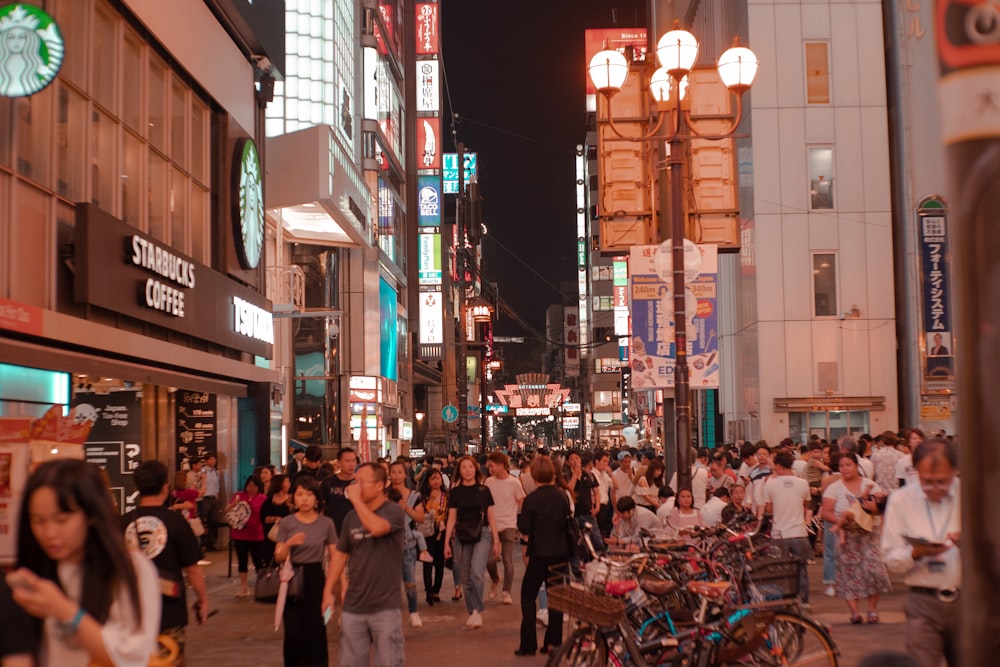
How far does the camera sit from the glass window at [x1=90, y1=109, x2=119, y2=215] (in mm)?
17562

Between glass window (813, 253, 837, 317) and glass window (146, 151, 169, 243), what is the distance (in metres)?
21.9

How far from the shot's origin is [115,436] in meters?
21.8

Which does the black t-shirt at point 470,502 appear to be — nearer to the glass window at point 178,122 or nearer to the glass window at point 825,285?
the glass window at point 178,122

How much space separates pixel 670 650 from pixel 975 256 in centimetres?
564

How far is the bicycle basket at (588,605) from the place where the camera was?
25.8 feet

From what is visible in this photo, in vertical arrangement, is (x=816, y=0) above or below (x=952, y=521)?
above

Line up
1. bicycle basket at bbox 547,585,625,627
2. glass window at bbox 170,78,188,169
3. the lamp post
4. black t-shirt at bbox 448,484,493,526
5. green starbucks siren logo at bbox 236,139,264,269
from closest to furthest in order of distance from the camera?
bicycle basket at bbox 547,585,625,627
black t-shirt at bbox 448,484,493,526
the lamp post
glass window at bbox 170,78,188,169
green starbucks siren logo at bbox 236,139,264,269

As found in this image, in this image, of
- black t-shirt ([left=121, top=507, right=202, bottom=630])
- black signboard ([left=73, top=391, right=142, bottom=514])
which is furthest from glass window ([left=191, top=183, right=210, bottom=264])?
black t-shirt ([left=121, top=507, right=202, bottom=630])

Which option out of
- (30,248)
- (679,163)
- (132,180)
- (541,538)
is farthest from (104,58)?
(541,538)

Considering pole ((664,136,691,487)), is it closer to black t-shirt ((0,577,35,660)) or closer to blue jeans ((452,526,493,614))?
blue jeans ((452,526,493,614))

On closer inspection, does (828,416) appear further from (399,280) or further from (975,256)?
(975,256)

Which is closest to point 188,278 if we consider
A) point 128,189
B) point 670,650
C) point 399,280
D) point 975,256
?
point 128,189

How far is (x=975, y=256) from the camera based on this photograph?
3.26 metres

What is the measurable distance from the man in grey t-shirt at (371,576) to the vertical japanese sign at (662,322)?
9.50m
